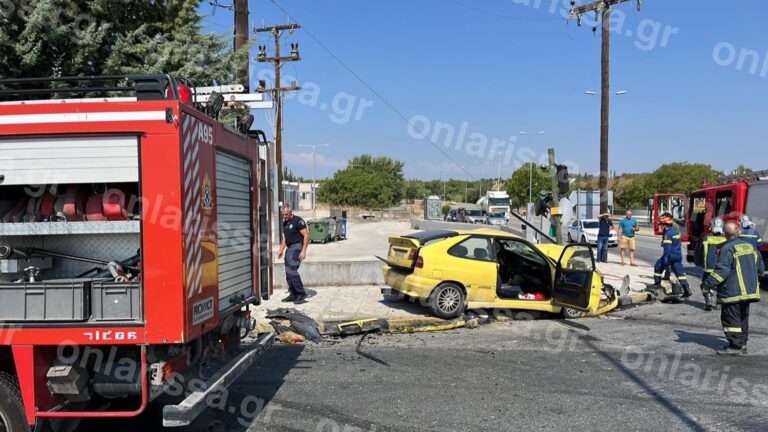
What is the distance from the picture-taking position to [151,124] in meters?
3.62

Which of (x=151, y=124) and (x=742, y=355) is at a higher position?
(x=151, y=124)

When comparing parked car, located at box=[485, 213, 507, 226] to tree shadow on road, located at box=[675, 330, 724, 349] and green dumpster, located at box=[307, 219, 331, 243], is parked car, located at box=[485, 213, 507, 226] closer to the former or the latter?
green dumpster, located at box=[307, 219, 331, 243]

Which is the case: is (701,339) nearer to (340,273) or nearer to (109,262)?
(340,273)

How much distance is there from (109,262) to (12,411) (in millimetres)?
1090

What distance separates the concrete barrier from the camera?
12.1m

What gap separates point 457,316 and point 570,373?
283cm

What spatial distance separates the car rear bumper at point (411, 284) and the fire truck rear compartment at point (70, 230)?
17.6ft

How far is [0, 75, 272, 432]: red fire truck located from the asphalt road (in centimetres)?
114

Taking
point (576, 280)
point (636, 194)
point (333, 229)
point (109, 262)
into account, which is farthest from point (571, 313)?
point (636, 194)

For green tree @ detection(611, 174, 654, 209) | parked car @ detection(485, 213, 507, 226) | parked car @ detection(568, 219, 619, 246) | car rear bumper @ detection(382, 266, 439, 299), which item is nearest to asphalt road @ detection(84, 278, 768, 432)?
car rear bumper @ detection(382, 266, 439, 299)

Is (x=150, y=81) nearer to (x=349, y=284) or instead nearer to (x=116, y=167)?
(x=116, y=167)

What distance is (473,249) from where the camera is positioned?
29.8 feet

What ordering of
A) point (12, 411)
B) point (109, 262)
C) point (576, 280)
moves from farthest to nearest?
point (576, 280)
point (109, 262)
point (12, 411)

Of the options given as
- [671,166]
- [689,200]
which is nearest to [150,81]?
[689,200]
